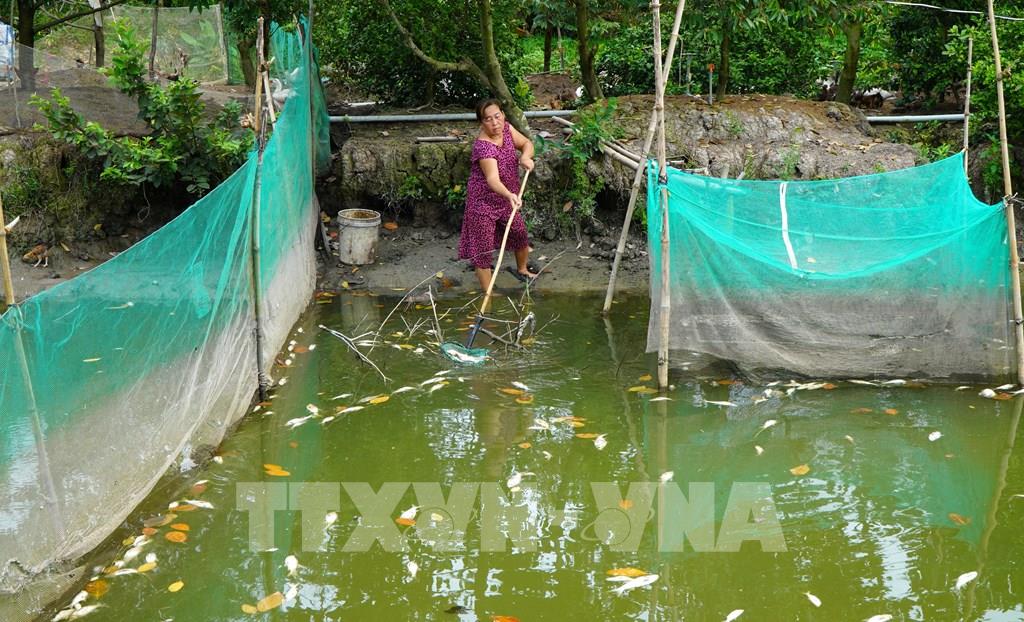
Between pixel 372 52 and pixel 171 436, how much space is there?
5.26 metres

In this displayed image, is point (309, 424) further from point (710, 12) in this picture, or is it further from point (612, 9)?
point (612, 9)

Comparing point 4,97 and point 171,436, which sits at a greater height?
point 4,97

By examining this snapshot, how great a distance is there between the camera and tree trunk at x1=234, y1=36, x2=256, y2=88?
32.1ft

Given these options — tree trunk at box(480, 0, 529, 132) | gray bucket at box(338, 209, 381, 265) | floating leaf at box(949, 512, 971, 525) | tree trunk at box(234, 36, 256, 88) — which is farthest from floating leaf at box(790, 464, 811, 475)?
tree trunk at box(234, 36, 256, 88)

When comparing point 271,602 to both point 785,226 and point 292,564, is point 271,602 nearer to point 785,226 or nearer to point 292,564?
point 292,564

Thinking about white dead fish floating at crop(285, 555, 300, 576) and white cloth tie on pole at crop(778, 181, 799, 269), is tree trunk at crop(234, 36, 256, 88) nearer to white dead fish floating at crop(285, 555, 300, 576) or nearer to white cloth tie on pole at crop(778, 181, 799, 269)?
white cloth tie on pole at crop(778, 181, 799, 269)

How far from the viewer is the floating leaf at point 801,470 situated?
188 inches

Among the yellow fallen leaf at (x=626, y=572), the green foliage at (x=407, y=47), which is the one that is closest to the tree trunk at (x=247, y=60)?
the green foliage at (x=407, y=47)

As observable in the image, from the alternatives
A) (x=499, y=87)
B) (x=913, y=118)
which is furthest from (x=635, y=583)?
(x=913, y=118)

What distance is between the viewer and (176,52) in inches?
412

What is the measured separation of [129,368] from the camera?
159 inches

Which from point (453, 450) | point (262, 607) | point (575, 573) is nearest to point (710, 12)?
point (453, 450)

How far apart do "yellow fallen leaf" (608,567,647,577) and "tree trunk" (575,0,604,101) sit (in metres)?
5.56

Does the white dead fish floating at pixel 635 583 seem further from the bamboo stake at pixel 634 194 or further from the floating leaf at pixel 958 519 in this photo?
the bamboo stake at pixel 634 194
